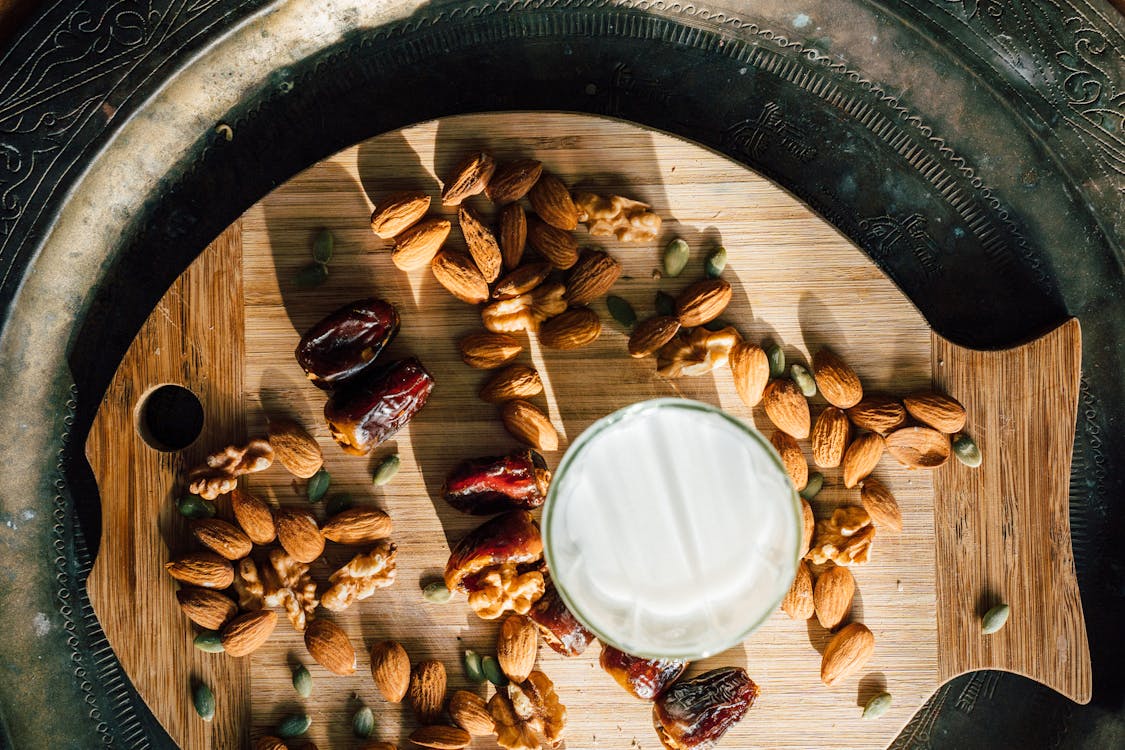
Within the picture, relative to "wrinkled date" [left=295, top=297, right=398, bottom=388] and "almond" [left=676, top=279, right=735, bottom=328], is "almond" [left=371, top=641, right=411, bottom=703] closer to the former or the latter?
"wrinkled date" [left=295, top=297, right=398, bottom=388]

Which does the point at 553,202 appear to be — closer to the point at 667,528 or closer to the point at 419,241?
the point at 419,241

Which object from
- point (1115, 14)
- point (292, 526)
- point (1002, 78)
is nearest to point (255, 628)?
point (292, 526)

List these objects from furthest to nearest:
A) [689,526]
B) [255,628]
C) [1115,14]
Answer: [1115,14] → [255,628] → [689,526]

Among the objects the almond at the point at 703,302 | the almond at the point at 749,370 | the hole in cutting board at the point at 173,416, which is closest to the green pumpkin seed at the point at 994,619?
the almond at the point at 749,370

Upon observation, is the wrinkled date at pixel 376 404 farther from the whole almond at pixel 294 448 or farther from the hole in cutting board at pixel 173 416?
the hole in cutting board at pixel 173 416

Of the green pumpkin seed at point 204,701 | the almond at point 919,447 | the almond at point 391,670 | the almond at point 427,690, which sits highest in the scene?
the green pumpkin seed at point 204,701

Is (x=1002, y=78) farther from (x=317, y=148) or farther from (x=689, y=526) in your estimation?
(x=317, y=148)
